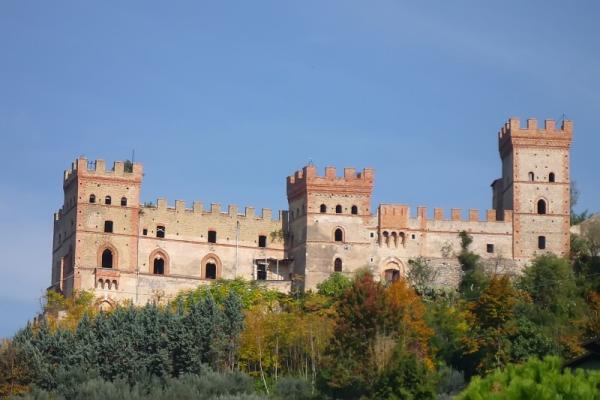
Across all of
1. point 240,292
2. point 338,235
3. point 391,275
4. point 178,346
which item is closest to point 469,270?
point 391,275

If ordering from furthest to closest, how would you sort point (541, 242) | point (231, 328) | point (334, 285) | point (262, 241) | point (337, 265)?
point (262, 241), point (541, 242), point (337, 265), point (334, 285), point (231, 328)

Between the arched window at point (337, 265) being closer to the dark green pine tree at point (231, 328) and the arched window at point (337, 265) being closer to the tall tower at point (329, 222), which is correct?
the tall tower at point (329, 222)

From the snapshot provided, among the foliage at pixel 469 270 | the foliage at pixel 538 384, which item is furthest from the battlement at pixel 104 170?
the foliage at pixel 538 384

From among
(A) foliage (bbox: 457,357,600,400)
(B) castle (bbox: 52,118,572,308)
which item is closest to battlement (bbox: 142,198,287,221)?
(B) castle (bbox: 52,118,572,308)

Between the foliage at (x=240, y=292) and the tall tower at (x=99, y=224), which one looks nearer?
the foliage at (x=240, y=292)

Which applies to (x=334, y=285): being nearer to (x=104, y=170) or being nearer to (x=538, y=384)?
(x=104, y=170)

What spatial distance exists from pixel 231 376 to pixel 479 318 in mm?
9970

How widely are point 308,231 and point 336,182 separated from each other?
3079 millimetres

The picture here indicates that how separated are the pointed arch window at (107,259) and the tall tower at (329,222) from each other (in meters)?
9.63

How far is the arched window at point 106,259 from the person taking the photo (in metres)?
65.2

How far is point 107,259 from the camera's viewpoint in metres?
65.5

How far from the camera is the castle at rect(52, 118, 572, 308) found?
6562 centimetres

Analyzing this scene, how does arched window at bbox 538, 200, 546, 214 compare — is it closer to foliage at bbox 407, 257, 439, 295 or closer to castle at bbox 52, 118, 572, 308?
castle at bbox 52, 118, 572, 308

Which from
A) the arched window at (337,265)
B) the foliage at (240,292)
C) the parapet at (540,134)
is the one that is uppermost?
the parapet at (540,134)
